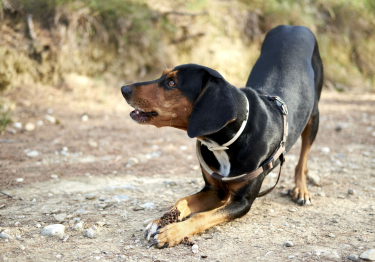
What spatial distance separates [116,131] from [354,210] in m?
3.94

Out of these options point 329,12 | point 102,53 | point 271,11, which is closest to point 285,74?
point 102,53

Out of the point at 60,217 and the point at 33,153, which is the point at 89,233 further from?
the point at 33,153

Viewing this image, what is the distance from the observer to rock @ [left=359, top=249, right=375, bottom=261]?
2.39 m

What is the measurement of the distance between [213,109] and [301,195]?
155 cm

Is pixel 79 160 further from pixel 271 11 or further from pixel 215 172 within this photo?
pixel 271 11

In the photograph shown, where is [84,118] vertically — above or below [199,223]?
below

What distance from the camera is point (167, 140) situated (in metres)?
5.91

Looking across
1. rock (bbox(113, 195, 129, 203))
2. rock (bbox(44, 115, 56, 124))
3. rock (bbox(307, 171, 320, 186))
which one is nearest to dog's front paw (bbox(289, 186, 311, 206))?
rock (bbox(307, 171, 320, 186))

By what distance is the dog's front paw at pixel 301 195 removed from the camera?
3.62m

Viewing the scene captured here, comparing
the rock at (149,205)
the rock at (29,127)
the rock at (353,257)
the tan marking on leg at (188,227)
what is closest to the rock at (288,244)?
the rock at (353,257)

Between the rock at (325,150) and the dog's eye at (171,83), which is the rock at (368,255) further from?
the rock at (325,150)

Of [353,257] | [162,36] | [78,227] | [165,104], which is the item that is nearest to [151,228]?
[78,227]

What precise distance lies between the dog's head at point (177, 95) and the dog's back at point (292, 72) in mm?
921

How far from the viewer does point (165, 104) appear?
9.92ft
